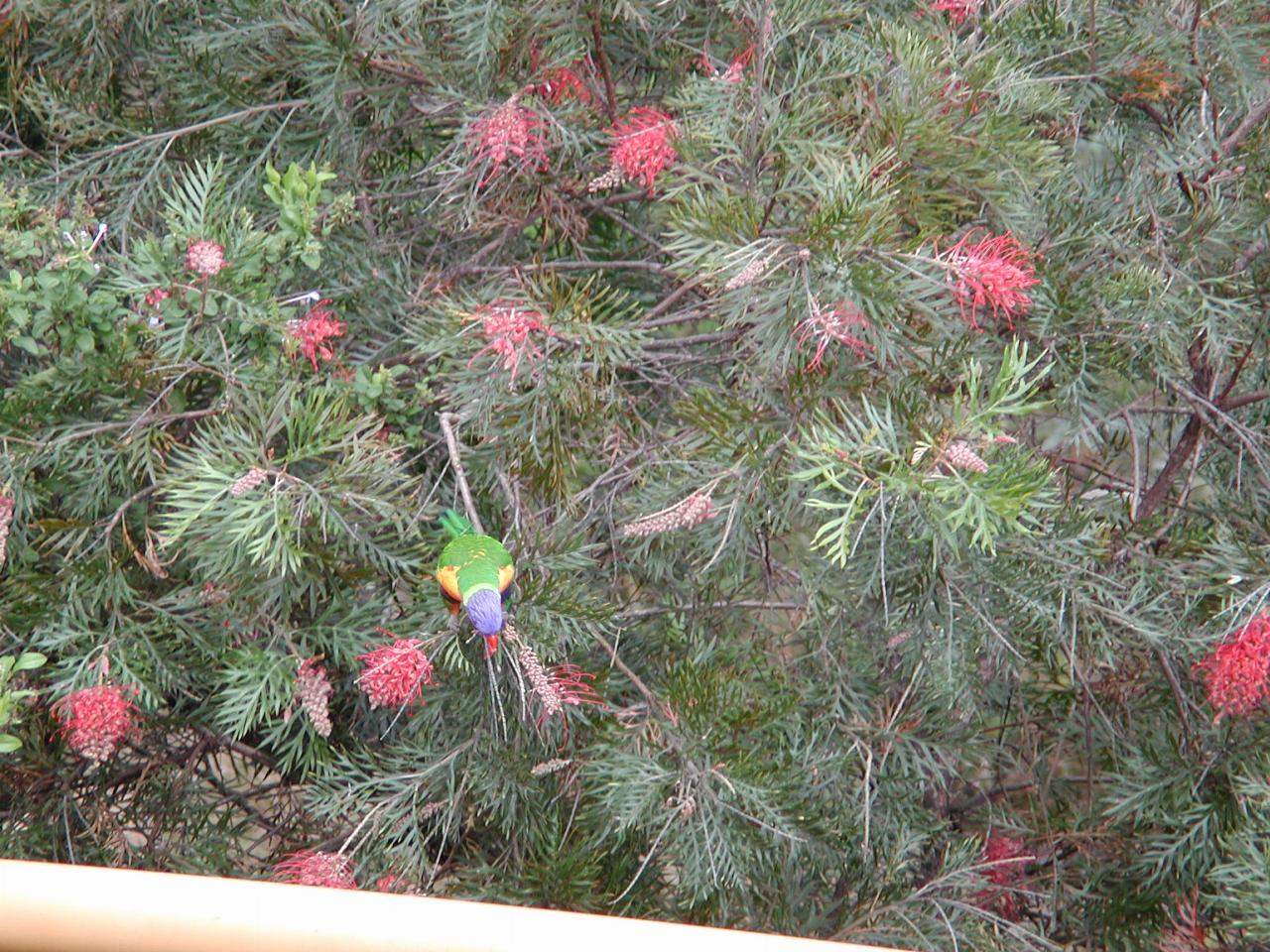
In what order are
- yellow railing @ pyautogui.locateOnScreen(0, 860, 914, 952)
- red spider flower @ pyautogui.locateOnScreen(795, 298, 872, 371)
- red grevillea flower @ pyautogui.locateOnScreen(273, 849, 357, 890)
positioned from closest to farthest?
1. yellow railing @ pyautogui.locateOnScreen(0, 860, 914, 952)
2. red spider flower @ pyautogui.locateOnScreen(795, 298, 872, 371)
3. red grevillea flower @ pyautogui.locateOnScreen(273, 849, 357, 890)

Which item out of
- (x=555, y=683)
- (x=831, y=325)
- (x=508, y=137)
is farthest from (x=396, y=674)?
(x=508, y=137)

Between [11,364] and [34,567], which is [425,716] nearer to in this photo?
[34,567]

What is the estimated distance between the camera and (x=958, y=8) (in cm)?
160

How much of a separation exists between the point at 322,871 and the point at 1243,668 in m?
1.14

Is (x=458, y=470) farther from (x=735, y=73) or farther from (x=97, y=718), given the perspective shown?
(x=735, y=73)

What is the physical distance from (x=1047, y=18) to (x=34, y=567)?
1.70m

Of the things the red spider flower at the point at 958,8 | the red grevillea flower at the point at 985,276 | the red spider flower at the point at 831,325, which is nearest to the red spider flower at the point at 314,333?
the red spider flower at the point at 831,325

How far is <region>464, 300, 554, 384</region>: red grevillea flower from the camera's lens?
139 centimetres

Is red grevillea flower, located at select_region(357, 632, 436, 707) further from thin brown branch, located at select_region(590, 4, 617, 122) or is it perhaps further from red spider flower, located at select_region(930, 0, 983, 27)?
red spider flower, located at select_region(930, 0, 983, 27)

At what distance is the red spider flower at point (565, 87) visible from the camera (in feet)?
5.55

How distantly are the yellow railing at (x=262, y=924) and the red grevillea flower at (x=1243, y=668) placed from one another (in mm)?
921

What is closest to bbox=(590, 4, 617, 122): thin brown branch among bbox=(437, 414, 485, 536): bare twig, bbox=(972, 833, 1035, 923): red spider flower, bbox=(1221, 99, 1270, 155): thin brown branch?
bbox=(437, 414, 485, 536): bare twig

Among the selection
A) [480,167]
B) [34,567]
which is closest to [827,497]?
[480,167]

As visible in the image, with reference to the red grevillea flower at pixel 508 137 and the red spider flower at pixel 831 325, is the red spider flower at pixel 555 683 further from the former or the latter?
the red grevillea flower at pixel 508 137
